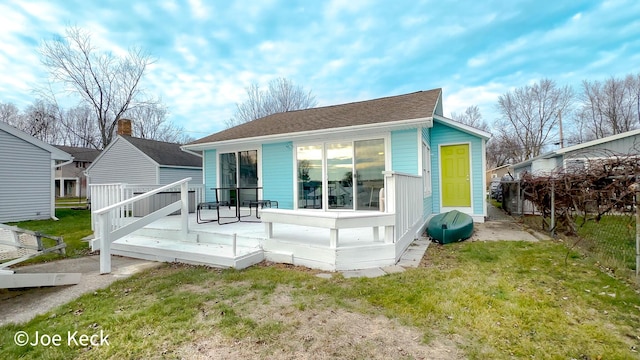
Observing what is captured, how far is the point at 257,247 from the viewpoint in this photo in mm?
4820

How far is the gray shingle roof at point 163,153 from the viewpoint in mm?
15070

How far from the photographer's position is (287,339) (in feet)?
7.66

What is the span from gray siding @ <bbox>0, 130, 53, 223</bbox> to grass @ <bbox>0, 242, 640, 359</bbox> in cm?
1069

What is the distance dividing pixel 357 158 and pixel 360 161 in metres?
0.10

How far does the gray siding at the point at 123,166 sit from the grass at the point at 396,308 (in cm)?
1247

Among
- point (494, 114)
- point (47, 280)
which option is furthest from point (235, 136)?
point (494, 114)

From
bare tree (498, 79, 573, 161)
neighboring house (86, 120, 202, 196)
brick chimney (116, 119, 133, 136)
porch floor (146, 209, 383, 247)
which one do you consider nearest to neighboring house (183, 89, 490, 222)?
porch floor (146, 209, 383, 247)

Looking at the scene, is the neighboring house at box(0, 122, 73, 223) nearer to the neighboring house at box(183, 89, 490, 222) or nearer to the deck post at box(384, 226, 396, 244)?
the neighboring house at box(183, 89, 490, 222)

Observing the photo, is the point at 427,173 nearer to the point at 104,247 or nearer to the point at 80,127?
the point at 104,247

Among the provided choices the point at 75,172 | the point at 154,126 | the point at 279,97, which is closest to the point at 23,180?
the point at 279,97

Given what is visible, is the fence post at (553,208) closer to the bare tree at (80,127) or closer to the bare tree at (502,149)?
the bare tree at (502,149)

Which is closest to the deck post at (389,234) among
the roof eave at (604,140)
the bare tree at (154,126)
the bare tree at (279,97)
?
the roof eave at (604,140)

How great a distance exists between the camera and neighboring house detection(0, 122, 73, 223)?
34.2ft

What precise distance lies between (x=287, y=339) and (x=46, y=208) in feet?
46.1
